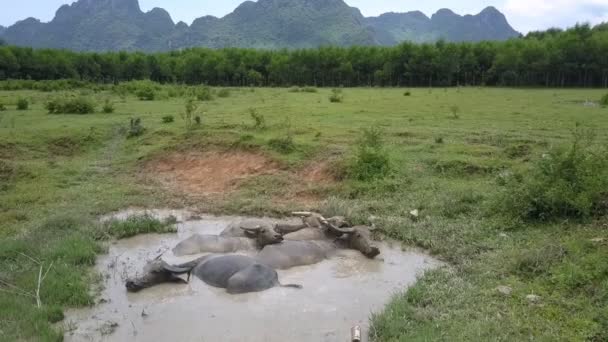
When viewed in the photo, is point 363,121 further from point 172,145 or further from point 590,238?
point 590,238

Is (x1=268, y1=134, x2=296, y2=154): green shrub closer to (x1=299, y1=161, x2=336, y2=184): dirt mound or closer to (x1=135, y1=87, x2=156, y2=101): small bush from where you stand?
(x1=299, y1=161, x2=336, y2=184): dirt mound

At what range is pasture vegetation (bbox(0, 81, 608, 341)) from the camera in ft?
19.5

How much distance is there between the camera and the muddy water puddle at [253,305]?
580 cm

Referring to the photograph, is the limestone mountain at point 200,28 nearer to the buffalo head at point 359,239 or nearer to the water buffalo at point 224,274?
the buffalo head at point 359,239

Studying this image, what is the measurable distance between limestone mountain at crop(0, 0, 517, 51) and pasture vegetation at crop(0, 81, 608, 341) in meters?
132

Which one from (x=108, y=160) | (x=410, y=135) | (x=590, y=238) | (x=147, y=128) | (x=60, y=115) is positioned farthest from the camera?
(x=60, y=115)

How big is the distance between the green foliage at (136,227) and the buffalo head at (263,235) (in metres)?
1.61

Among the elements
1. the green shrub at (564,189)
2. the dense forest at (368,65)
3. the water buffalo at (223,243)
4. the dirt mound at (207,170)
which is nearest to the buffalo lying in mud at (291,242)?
the water buffalo at (223,243)

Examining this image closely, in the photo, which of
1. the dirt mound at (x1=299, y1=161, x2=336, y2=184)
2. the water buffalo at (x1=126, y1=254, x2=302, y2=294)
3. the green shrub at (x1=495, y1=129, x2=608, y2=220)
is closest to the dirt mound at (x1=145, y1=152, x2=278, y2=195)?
the dirt mound at (x1=299, y1=161, x2=336, y2=184)

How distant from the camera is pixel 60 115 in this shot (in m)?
21.0

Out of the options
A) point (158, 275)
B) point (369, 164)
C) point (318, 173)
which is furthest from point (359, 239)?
point (318, 173)

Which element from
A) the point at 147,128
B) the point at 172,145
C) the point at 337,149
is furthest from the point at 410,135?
the point at 147,128

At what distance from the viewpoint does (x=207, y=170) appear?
532 inches

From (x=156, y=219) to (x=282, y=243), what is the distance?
2.77 m
